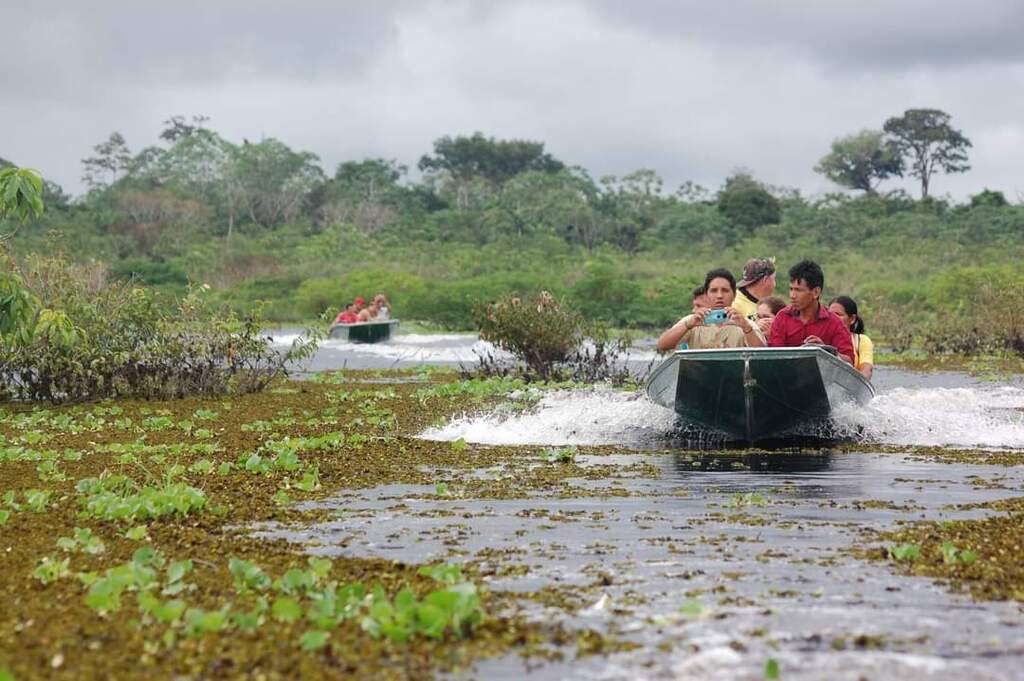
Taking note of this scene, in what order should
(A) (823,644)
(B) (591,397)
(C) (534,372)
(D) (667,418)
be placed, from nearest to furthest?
(A) (823,644) < (D) (667,418) < (B) (591,397) < (C) (534,372)

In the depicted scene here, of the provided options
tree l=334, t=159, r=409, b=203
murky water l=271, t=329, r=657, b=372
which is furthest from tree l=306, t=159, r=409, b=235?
murky water l=271, t=329, r=657, b=372

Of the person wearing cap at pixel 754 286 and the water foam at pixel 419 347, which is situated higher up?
the person wearing cap at pixel 754 286

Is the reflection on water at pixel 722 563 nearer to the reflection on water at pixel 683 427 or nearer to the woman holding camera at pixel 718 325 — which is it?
the woman holding camera at pixel 718 325

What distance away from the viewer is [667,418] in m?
13.8

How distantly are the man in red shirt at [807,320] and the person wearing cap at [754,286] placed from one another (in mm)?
477

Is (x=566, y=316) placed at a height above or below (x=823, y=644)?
above

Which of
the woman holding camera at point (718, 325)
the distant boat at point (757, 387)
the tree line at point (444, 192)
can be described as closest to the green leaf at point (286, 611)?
the distant boat at point (757, 387)

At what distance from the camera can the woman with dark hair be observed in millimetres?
13516

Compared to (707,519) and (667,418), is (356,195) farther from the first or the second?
(707,519)

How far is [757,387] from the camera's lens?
40.2 feet

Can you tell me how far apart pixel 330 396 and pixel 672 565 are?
11729 mm

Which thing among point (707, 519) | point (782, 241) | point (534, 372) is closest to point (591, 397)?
point (534, 372)

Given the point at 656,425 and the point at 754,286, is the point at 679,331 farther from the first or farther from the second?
the point at 656,425

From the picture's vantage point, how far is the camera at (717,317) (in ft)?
40.9
